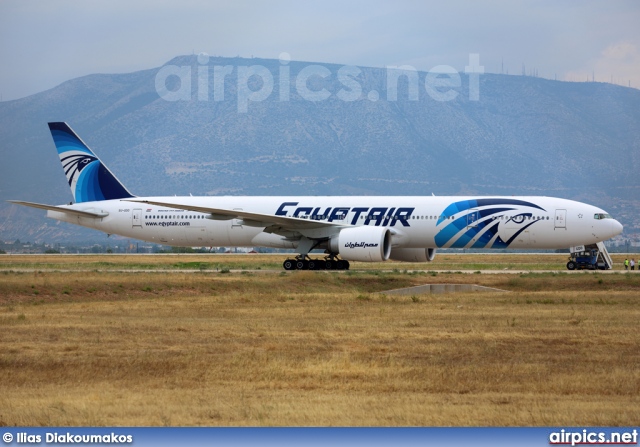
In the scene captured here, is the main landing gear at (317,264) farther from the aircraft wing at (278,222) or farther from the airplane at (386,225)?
the aircraft wing at (278,222)

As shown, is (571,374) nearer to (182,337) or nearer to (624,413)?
(624,413)

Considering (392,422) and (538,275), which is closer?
(392,422)

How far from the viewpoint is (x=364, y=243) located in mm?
39750

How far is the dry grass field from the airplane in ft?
32.4

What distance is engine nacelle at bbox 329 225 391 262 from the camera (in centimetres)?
3959

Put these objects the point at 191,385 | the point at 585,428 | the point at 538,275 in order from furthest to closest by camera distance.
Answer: the point at 538,275, the point at 191,385, the point at 585,428

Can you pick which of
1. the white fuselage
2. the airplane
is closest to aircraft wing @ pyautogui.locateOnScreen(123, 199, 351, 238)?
the airplane

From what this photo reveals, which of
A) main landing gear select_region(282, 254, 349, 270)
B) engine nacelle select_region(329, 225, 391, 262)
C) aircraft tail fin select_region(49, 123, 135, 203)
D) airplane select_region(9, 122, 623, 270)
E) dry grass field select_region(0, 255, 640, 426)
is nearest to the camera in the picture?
dry grass field select_region(0, 255, 640, 426)

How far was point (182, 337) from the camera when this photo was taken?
2094cm

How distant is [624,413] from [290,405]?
4562mm

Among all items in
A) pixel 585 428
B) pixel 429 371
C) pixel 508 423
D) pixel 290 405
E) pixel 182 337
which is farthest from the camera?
pixel 182 337

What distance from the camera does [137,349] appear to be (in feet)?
62.7

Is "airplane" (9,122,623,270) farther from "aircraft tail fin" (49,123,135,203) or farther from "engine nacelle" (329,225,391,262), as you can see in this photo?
"aircraft tail fin" (49,123,135,203)

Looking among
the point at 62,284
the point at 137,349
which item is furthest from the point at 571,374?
the point at 62,284
